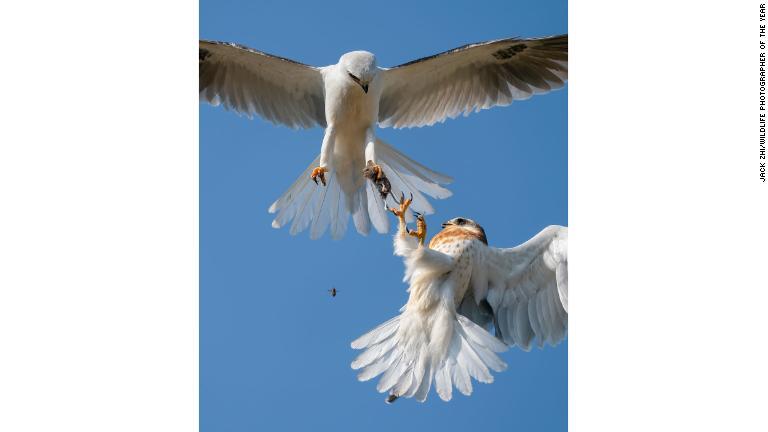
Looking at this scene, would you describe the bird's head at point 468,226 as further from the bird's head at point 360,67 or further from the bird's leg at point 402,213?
the bird's head at point 360,67

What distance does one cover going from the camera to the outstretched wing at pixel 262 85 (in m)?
5.94

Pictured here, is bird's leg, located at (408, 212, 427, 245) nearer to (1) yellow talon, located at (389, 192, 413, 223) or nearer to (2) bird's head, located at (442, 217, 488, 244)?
(1) yellow talon, located at (389, 192, 413, 223)

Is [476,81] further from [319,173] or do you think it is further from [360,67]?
[319,173]

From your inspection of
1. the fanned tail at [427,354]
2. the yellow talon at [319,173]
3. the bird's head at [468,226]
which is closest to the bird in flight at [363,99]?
the yellow talon at [319,173]

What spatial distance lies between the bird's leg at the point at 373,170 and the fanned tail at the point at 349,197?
11 cm

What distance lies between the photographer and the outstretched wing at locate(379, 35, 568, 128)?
6.01 meters

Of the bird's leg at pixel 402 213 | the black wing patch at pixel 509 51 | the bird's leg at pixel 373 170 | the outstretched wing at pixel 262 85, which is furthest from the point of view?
the black wing patch at pixel 509 51

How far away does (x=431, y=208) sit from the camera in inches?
227

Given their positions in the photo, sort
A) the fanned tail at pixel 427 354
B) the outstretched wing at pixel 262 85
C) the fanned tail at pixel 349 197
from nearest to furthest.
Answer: the fanned tail at pixel 427 354 < the fanned tail at pixel 349 197 < the outstretched wing at pixel 262 85

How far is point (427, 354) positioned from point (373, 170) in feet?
2.86

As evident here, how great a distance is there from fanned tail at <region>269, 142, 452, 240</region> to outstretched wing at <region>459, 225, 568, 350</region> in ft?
1.51

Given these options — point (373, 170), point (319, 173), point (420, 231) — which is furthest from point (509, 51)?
point (420, 231)
